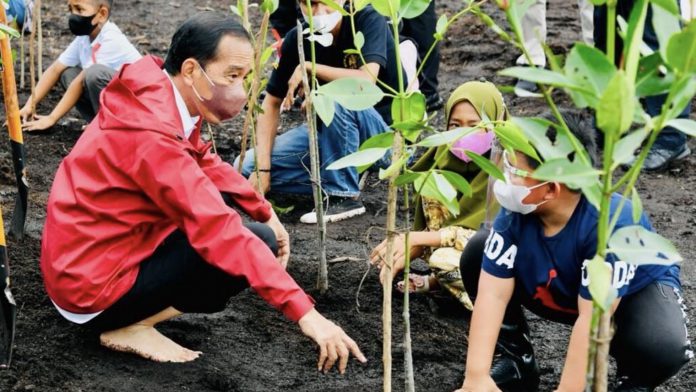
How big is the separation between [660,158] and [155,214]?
2983 millimetres

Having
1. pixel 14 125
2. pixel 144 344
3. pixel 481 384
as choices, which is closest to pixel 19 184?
pixel 14 125

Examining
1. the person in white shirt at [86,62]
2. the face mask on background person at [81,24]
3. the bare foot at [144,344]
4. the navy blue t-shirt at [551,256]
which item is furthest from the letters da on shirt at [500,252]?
the face mask on background person at [81,24]

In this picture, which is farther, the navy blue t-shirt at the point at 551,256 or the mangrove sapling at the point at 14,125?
the mangrove sapling at the point at 14,125

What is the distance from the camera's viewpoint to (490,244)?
2568 mm

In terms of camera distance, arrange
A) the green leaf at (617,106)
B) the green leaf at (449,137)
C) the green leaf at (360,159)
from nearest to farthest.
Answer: the green leaf at (617,106), the green leaf at (449,137), the green leaf at (360,159)

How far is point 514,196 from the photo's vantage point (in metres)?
2.36

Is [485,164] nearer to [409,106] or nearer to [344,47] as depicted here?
[409,106]

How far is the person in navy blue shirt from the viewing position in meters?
2.36

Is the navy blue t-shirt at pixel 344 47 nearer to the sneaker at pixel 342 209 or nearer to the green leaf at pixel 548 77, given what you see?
the sneaker at pixel 342 209

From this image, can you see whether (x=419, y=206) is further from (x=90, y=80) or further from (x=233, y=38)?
(x=90, y=80)

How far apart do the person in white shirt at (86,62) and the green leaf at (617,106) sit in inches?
148

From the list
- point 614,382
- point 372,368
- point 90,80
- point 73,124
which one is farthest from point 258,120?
point 614,382

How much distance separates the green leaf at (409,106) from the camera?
2.01 meters

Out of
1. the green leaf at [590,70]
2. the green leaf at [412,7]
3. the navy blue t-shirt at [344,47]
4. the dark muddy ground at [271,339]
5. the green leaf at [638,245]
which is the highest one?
the green leaf at [590,70]
